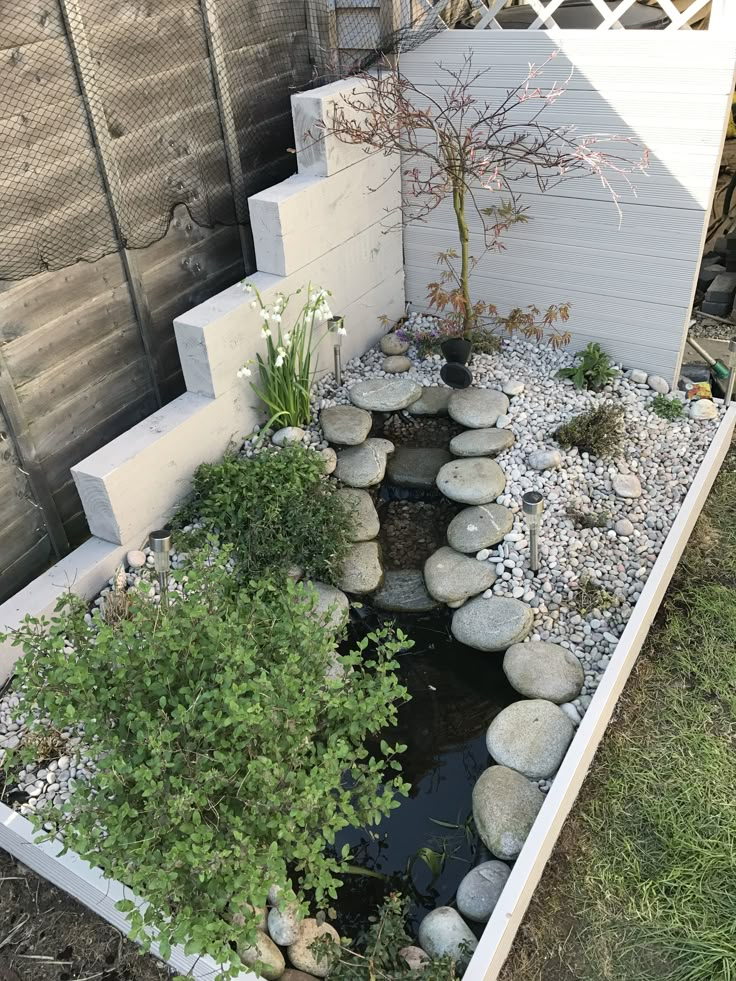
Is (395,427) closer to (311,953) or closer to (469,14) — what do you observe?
(469,14)

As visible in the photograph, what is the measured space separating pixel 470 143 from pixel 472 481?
64.5 inches

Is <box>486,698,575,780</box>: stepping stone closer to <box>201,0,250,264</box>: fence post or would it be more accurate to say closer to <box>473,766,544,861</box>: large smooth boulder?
<box>473,766,544,861</box>: large smooth boulder

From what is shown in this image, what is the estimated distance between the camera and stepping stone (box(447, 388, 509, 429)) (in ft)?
14.1

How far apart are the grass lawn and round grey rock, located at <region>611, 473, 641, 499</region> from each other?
24.1 inches

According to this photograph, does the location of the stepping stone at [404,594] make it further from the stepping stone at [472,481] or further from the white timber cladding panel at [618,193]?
the white timber cladding panel at [618,193]

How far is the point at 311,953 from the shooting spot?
2.50 metres

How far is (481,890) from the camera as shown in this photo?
2.62 meters

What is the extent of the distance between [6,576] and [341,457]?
1.56 m

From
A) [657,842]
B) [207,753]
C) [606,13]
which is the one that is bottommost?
[657,842]

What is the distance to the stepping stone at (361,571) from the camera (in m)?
3.69

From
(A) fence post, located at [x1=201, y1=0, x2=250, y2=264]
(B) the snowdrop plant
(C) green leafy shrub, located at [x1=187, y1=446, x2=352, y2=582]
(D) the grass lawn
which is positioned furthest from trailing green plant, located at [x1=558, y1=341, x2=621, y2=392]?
(A) fence post, located at [x1=201, y1=0, x2=250, y2=264]

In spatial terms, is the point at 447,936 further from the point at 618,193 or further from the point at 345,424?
the point at 618,193

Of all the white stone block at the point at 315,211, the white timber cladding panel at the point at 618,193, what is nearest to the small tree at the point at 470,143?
the white timber cladding panel at the point at 618,193

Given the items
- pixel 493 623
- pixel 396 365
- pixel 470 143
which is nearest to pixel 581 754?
pixel 493 623
